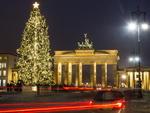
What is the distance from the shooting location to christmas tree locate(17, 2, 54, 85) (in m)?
76.3

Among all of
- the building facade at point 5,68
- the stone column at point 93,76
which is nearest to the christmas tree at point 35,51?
the stone column at point 93,76

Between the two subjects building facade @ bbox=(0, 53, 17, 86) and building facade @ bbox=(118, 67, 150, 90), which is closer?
building facade @ bbox=(118, 67, 150, 90)

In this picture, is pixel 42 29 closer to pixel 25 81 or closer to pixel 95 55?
pixel 25 81

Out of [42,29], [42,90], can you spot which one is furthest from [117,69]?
[42,29]

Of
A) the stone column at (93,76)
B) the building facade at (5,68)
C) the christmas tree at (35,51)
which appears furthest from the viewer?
the building facade at (5,68)

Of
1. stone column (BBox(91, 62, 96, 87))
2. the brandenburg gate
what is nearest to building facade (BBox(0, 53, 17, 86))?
the brandenburg gate

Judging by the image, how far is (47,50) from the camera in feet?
255

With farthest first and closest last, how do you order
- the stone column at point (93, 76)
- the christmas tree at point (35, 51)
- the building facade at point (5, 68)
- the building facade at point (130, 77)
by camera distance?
the building facade at point (5, 68) < the stone column at point (93, 76) < the building facade at point (130, 77) < the christmas tree at point (35, 51)

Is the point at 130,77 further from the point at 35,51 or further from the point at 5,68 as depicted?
the point at 35,51

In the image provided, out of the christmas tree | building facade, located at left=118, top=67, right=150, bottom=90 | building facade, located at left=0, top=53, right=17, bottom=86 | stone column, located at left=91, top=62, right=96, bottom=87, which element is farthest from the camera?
building facade, located at left=0, top=53, right=17, bottom=86

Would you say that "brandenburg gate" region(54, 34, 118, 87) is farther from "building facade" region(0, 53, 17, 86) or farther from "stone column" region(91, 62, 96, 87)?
"building facade" region(0, 53, 17, 86)

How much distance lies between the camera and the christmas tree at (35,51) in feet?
250

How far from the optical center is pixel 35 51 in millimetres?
76312

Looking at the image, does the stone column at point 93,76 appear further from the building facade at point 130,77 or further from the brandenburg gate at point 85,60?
the building facade at point 130,77
